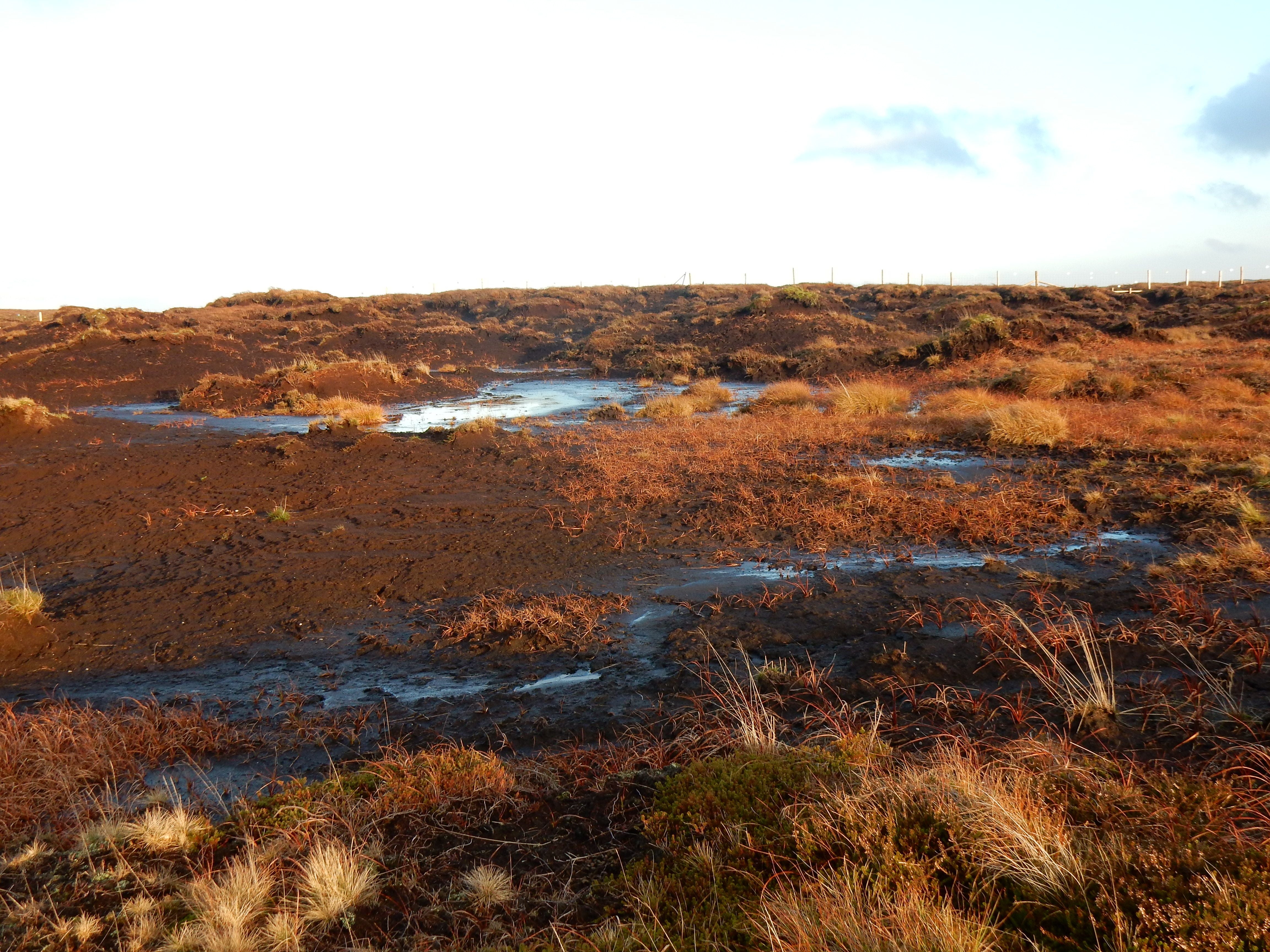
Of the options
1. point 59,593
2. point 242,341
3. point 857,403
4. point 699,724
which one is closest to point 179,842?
point 699,724

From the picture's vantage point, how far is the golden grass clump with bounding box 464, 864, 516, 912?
10.7 ft

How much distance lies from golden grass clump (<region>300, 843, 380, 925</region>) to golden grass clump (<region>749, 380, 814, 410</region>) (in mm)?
18428

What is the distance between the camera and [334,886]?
3.29 metres

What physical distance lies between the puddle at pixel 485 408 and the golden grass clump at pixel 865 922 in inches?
657

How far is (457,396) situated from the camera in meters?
28.4

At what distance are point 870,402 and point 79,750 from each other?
18305 millimetres

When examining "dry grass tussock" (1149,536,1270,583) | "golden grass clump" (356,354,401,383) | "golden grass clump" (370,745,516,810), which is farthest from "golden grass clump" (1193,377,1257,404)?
"golden grass clump" (356,354,401,383)

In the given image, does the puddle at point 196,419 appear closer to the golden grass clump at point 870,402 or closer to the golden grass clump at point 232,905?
the golden grass clump at point 870,402

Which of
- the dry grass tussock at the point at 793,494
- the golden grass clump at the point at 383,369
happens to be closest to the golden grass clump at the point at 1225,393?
the dry grass tussock at the point at 793,494

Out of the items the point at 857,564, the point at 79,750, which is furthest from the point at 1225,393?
the point at 79,750

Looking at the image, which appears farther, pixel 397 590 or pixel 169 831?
pixel 397 590

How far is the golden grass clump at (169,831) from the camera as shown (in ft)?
12.3

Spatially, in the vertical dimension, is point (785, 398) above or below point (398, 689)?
above

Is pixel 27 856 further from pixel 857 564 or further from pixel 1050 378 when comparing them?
pixel 1050 378
